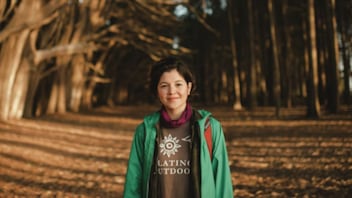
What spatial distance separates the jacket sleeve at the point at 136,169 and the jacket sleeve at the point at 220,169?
517 mm

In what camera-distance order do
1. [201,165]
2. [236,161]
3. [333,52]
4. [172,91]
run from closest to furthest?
[201,165]
[172,91]
[236,161]
[333,52]

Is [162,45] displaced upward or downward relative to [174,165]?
upward

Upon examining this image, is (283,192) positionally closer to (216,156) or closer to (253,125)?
(216,156)

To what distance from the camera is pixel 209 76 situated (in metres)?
37.4

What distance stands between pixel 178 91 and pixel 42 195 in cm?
393

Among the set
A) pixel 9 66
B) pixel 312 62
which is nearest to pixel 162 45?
pixel 9 66

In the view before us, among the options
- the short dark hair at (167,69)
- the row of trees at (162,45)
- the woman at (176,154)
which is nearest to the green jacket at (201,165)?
the woman at (176,154)

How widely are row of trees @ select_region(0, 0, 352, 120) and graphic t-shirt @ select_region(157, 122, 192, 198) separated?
2.28 meters

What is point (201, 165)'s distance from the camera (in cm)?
231

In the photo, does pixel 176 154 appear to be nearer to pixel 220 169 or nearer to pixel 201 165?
pixel 201 165

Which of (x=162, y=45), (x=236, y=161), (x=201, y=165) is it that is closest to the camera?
(x=201, y=165)

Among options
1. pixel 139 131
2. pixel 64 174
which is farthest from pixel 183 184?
pixel 64 174

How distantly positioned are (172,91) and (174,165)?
520 mm

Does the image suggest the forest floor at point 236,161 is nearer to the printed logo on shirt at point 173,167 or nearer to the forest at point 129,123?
the forest at point 129,123
